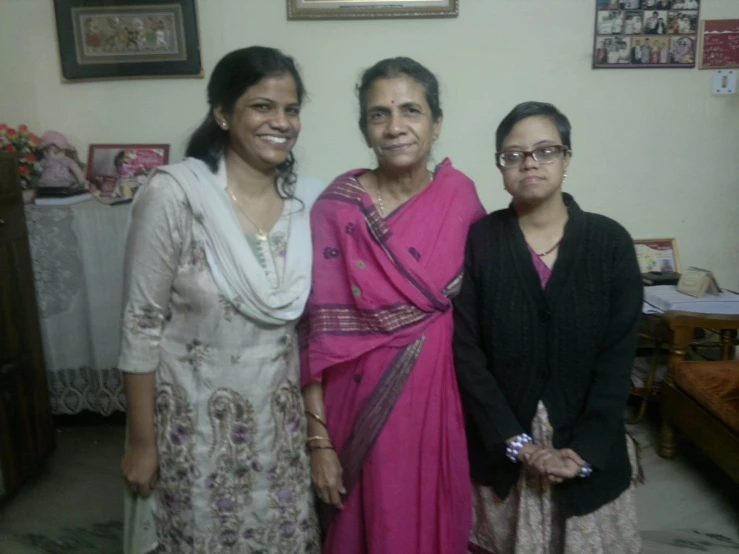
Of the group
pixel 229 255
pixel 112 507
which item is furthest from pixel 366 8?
pixel 112 507

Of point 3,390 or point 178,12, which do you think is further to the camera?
point 178,12

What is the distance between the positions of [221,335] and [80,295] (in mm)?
1586

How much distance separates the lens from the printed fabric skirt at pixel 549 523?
1153mm

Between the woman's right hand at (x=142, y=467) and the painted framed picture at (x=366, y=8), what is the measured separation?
77.5 inches

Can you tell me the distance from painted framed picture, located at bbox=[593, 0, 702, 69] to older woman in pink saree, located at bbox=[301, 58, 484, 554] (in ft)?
5.45

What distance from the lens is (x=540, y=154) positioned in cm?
111

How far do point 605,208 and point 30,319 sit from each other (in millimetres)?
2526

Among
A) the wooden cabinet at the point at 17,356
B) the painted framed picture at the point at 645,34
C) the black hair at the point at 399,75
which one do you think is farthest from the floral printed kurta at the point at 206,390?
the painted framed picture at the point at 645,34

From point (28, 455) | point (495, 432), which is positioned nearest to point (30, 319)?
point (28, 455)

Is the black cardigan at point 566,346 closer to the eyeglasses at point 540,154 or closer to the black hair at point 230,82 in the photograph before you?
the eyeglasses at point 540,154

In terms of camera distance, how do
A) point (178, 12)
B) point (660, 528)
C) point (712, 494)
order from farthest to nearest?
1. point (178, 12)
2. point (712, 494)
3. point (660, 528)

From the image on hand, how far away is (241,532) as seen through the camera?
1.17m

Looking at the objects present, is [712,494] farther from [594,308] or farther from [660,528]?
[594,308]

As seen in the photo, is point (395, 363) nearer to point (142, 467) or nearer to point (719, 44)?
point (142, 467)
